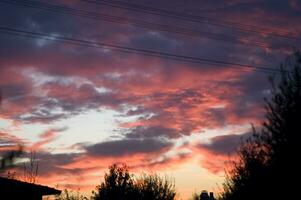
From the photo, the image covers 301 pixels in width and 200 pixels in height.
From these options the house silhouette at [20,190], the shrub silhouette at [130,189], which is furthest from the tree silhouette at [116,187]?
the house silhouette at [20,190]

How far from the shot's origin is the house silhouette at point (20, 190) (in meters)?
18.5

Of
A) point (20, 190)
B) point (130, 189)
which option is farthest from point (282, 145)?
point (130, 189)

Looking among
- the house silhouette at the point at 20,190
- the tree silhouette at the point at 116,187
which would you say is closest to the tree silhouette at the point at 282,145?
the house silhouette at the point at 20,190

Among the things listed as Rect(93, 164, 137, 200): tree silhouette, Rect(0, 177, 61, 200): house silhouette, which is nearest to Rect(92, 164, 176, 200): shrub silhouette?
Rect(93, 164, 137, 200): tree silhouette

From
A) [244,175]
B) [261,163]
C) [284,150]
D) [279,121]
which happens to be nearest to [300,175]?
[284,150]

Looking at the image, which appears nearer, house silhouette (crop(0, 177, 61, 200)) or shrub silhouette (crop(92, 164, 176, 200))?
house silhouette (crop(0, 177, 61, 200))

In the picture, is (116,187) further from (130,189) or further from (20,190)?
(20,190)

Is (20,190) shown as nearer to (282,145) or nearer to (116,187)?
(282,145)

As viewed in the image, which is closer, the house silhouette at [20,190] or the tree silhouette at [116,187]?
the house silhouette at [20,190]

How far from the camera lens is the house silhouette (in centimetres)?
1845

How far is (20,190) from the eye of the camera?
755 inches

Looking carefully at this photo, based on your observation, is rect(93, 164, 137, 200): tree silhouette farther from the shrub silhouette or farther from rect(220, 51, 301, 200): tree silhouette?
rect(220, 51, 301, 200): tree silhouette

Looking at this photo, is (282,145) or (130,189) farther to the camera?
(130,189)

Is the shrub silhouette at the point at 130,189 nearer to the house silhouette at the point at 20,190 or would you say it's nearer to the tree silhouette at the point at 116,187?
the tree silhouette at the point at 116,187
